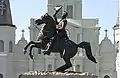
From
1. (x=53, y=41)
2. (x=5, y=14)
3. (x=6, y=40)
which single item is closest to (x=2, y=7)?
(x=5, y=14)

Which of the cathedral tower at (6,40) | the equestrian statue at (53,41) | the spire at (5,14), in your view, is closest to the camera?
the equestrian statue at (53,41)

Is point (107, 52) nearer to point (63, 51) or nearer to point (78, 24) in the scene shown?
point (78, 24)

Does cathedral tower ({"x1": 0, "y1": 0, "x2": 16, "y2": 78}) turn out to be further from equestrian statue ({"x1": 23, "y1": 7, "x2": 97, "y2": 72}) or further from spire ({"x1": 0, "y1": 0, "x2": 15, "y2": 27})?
equestrian statue ({"x1": 23, "y1": 7, "x2": 97, "y2": 72})

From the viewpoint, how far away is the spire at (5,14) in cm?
5550

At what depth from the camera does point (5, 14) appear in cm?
5609

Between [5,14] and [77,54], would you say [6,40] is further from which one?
[77,54]

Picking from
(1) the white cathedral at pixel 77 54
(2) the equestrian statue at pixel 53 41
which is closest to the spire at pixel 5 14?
(1) the white cathedral at pixel 77 54

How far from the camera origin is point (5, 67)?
2164 inches

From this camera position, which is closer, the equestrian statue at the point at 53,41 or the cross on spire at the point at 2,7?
the equestrian statue at the point at 53,41

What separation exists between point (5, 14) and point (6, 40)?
8.88 feet

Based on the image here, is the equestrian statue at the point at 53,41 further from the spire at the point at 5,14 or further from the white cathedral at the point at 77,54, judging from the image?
the spire at the point at 5,14

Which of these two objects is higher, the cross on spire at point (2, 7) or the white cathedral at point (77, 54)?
the cross on spire at point (2, 7)

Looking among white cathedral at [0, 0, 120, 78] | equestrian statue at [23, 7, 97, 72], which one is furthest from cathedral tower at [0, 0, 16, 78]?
equestrian statue at [23, 7, 97, 72]

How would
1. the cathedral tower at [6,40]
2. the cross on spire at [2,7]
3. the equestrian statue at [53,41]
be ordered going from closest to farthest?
the equestrian statue at [53,41] < the cathedral tower at [6,40] < the cross on spire at [2,7]
